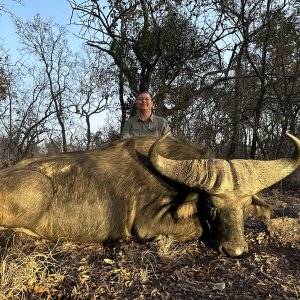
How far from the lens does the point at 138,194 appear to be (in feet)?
13.9

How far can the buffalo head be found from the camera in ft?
11.8

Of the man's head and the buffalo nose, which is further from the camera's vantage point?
the man's head

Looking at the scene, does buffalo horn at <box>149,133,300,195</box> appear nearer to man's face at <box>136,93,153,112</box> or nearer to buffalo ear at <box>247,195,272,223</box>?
buffalo ear at <box>247,195,272,223</box>

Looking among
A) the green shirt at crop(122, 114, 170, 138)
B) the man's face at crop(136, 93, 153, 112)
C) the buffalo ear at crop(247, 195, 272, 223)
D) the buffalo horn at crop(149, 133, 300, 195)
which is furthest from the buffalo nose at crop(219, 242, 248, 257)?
the man's face at crop(136, 93, 153, 112)

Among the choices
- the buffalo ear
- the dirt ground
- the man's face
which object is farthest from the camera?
the man's face

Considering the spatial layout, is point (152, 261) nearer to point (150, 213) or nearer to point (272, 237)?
point (150, 213)

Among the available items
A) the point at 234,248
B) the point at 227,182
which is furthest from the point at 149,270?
the point at 227,182

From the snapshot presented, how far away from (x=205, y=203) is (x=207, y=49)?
405 inches

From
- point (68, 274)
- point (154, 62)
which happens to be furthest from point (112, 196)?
point (154, 62)

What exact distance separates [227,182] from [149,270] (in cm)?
110

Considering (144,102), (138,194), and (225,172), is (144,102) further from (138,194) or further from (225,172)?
(225,172)

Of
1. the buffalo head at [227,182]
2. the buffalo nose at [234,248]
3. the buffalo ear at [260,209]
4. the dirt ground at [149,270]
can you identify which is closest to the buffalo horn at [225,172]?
the buffalo head at [227,182]

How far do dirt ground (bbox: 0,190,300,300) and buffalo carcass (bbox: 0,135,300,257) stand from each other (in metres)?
0.18

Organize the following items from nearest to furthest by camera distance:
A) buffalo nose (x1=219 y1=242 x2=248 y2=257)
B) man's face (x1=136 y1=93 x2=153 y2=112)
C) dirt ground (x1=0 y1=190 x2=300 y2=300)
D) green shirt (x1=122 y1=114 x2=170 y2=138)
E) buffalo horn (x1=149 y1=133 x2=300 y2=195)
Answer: dirt ground (x1=0 y1=190 x2=300 y2=300), buffalo nose (x1=219 y1=242 x2=248 y2=257), buffalo horn (x1=149 y1=133 x2=300 y2=195), man's face (x1=136 y1=93 x2=153 y2=112), green shirt (x1=122 y1=114 x2=170 y2=138)
